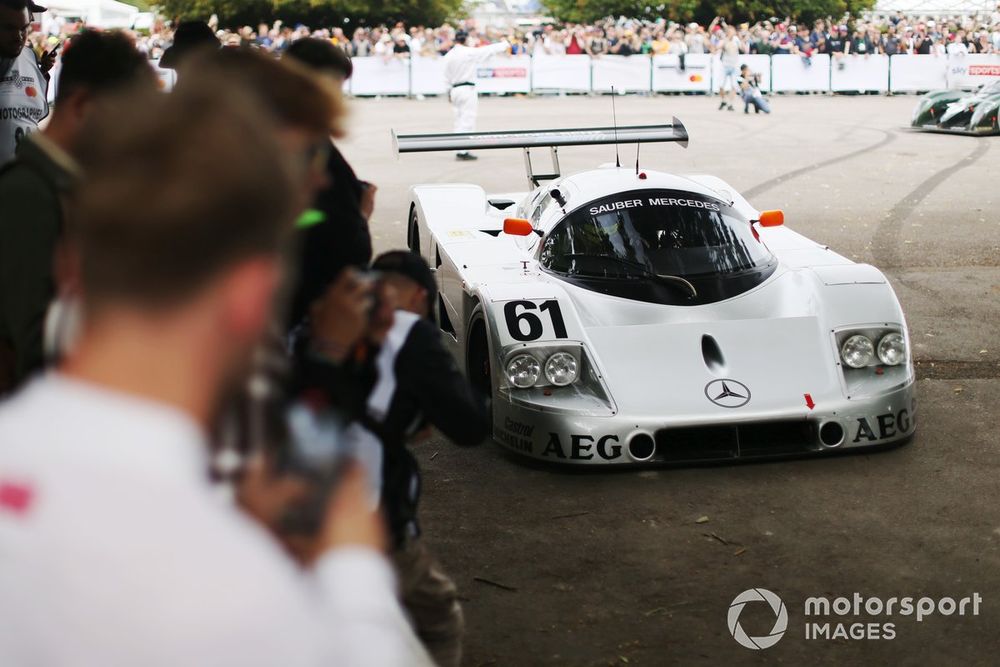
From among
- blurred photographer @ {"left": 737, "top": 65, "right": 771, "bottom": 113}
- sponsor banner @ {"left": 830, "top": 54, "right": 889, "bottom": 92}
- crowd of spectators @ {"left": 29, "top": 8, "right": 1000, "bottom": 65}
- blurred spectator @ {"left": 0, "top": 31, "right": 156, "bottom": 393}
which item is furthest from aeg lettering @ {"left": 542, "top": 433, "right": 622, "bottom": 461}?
sponsor banner @ {"left": 830, "top": 54, "right": 889, "bottom": 92}

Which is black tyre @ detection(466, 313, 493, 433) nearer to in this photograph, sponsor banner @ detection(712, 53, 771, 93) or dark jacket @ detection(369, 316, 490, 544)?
dark jacket @ detection(369, 316, 490, 544)

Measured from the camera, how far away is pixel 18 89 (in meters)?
5.35

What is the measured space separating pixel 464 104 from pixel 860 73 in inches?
646

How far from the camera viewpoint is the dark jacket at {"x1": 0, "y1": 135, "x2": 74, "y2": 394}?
2.52m

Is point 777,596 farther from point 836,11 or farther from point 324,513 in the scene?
point 836,11

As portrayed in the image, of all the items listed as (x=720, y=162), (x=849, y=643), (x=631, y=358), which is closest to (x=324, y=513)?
(x=849, y=643)

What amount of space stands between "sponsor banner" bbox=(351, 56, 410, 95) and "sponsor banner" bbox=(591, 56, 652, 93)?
486 cm

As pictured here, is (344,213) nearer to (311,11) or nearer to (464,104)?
(464,104)

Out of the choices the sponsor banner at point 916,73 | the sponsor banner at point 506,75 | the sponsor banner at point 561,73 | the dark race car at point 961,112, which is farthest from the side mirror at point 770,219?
the sponsor banner at point 916,73

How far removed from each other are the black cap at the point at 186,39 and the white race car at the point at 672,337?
5.47 feet

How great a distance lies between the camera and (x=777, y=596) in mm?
4141

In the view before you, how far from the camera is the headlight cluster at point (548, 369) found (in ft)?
Answer: 17.7

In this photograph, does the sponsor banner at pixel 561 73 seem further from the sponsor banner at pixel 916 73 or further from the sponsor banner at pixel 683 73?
the sponsor banner at pixel 916 73

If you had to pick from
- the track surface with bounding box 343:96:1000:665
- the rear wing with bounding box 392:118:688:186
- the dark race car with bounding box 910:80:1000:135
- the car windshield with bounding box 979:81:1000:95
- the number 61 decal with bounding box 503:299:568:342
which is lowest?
the dark race car with bounding box 910:80:1000:135
